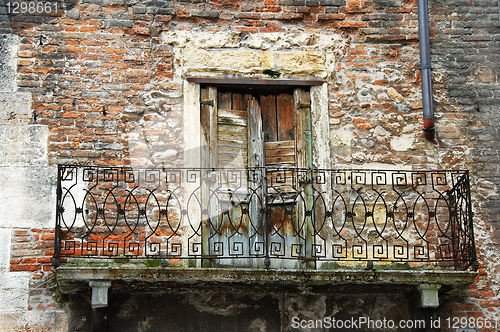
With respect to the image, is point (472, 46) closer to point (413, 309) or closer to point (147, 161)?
point (413, 309)

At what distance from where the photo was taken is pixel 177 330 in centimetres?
705

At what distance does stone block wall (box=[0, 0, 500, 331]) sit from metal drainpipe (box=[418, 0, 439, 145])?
0.37ft

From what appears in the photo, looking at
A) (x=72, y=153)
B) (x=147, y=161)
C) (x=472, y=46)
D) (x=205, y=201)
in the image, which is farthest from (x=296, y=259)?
(x=472, y=46)

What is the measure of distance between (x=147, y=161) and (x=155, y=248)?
993 mm

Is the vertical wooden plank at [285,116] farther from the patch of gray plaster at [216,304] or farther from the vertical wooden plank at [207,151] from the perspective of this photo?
the patch of gray plaster at [216,304]

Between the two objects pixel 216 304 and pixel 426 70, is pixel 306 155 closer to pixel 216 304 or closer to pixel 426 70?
pixel 426 70

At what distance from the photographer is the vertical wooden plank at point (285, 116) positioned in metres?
7.75

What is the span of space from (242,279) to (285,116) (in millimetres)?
1944

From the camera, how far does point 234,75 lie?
7746mm

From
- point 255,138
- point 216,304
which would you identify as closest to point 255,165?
point 255,138

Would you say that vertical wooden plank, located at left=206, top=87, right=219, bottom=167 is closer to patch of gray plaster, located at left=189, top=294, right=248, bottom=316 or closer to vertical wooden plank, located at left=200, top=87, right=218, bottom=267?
vertical wooden plank, located at left=200, top=87, right=218, bottom=267

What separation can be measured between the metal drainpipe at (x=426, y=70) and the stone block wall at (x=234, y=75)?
0.11 metres

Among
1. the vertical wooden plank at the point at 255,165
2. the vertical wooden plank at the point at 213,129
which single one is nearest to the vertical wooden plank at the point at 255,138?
the vertical wooden plank at the point at 255,165

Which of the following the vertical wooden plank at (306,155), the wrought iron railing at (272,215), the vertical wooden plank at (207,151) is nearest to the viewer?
the wrought iron railing at (272,215)
